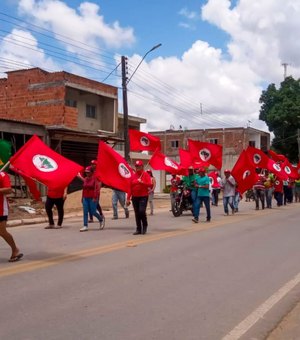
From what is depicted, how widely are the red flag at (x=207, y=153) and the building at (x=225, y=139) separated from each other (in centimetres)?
3819

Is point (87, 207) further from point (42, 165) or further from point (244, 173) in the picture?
point (244, 173)

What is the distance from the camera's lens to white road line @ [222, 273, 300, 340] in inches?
200

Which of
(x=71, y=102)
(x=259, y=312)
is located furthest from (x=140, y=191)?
(x=71, y=102)

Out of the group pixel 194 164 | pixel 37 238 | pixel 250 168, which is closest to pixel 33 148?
pixel 37 238

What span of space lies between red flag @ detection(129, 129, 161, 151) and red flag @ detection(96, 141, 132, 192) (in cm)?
585

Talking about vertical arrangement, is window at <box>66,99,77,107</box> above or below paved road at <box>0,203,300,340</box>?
above

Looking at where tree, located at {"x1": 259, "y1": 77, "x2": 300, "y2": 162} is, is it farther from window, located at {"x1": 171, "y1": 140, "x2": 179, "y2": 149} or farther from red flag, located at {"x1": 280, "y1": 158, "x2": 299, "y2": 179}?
red flag, located at {"x1": 280, "y1": 158, "x2": 299, "y2": 179}

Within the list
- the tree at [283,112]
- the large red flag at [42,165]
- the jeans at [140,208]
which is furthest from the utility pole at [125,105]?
the tree at [283,112]

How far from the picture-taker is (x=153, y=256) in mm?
9203

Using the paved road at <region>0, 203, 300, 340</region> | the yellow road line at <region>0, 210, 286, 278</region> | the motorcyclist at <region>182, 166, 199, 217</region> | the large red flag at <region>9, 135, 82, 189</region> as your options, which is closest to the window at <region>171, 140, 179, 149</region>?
the motorcyclist at <region>182, 166, 199, 217</region>

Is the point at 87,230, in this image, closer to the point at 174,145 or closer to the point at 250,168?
the point at 250,168

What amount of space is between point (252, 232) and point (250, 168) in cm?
666

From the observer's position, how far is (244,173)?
63.8ft

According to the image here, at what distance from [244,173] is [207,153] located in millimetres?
1580
